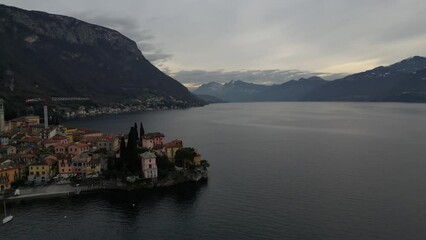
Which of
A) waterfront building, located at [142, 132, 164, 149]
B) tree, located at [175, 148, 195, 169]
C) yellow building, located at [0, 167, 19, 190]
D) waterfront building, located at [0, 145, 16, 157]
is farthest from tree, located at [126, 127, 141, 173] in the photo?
waterfront building, located at [0, 145, 16, 157]

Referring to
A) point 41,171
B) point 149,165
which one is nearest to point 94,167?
point 41,171

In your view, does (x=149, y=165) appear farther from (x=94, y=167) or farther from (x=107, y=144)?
(x=107, y=144)

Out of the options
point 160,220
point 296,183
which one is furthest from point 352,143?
point 160,220

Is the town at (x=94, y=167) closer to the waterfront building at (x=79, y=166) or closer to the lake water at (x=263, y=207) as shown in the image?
the waterfront building at (x=79, y=166)

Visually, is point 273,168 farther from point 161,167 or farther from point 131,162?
point 131,162

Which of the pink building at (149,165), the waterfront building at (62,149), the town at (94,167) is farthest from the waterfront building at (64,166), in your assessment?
the pink building at (149,165)

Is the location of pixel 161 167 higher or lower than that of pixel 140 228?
higher
